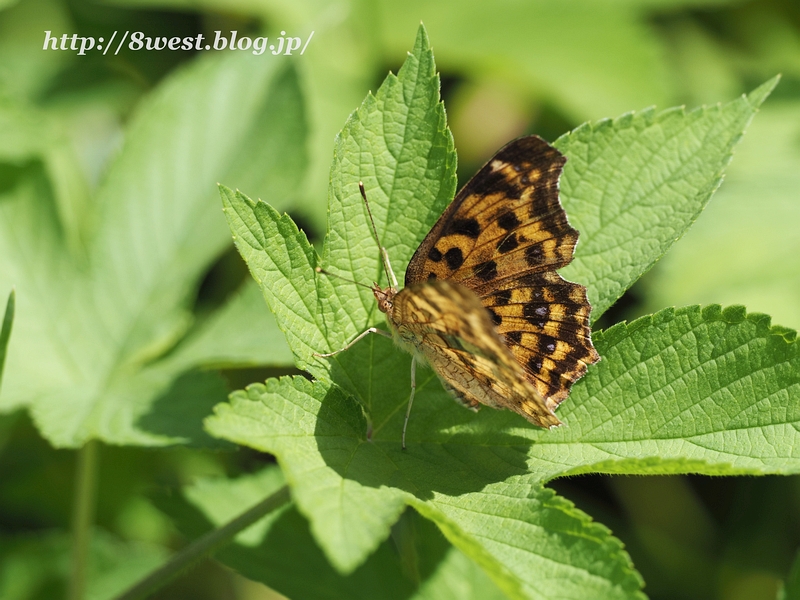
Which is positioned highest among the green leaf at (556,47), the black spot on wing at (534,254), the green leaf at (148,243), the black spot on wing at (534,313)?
the green leaf at (556,47)

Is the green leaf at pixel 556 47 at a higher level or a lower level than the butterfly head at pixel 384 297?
higher

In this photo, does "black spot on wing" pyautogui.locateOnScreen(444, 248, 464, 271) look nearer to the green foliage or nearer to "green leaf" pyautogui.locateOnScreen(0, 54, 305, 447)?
the green foliage

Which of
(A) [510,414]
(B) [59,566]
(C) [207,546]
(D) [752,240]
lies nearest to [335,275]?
(A) [510,414]

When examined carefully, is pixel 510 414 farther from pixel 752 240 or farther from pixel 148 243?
pixel 752 240

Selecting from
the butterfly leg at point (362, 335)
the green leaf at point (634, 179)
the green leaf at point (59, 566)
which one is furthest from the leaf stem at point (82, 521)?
the green leaf at point (634, 179)

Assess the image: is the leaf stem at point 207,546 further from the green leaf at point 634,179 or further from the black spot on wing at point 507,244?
the green leaf at point 634,179
